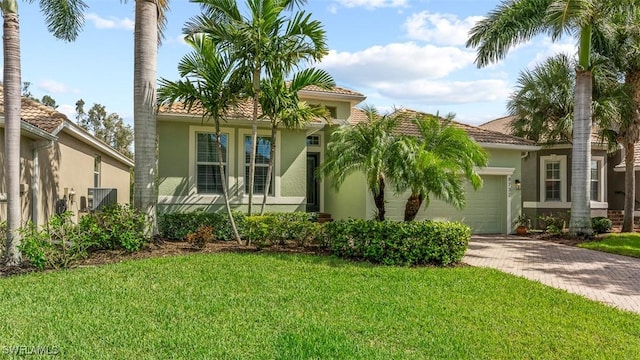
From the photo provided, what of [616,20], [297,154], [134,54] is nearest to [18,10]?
[134,54]

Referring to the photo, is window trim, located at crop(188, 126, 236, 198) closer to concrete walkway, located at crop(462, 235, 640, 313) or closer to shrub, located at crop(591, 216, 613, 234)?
concrete walkway, located at crop(462, 235, 640, 313)

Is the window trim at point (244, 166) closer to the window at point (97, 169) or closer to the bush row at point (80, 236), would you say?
the bush row at point (80, 236)

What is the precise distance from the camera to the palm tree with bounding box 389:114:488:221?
915 centimetres

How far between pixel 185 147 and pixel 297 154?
3548mm

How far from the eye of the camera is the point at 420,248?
29.1 feet

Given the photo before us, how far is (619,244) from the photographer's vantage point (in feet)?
41.9

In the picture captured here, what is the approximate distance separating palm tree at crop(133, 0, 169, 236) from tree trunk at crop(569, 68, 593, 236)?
43.5ft

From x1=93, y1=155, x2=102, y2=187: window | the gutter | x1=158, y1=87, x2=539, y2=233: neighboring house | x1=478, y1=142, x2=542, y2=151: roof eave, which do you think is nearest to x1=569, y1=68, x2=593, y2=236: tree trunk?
x1=478, y1=142, x2=542, y2=151: roof eave

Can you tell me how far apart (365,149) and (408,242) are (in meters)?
2.49

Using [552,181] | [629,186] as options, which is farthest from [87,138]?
[629,186]

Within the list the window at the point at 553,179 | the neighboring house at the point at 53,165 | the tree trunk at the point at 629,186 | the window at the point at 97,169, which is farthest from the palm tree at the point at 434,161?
the window at the point at 97,169

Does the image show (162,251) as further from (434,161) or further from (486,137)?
(486,137)

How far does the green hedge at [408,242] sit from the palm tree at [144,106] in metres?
5.07

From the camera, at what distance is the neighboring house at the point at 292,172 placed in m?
12.2
